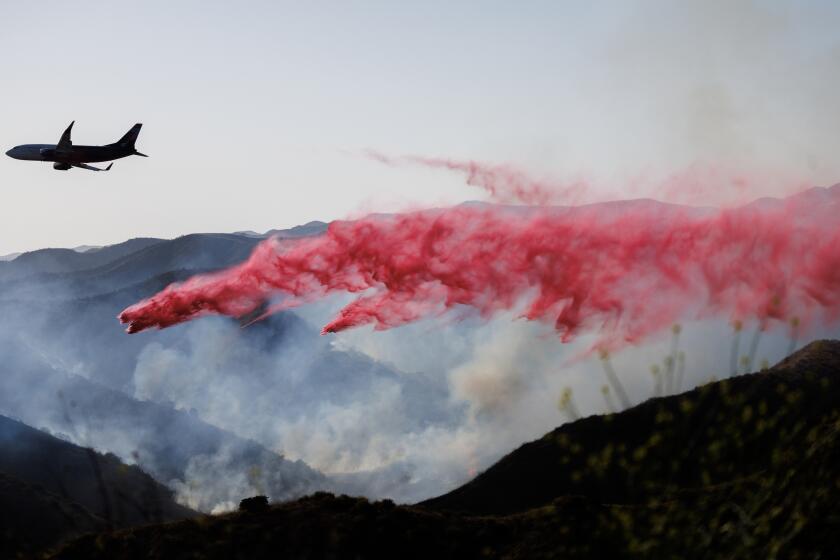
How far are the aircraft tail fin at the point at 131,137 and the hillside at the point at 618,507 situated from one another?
42.5 metres

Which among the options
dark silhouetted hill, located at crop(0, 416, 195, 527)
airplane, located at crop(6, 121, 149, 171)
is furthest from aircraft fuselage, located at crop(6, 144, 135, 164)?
dark silhouetted hill, located at crop(0, 416, 195, 527)

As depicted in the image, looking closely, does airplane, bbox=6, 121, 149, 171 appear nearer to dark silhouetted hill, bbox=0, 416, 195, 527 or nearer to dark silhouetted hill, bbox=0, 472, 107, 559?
dark silhouetted hill, bbox=0, 472, 107, 559

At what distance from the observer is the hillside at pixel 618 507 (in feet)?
117

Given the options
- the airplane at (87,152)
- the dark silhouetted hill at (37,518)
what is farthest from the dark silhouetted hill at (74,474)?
the airplane at (87,152)

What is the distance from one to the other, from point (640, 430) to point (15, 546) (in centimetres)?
5174

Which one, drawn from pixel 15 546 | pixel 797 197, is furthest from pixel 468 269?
pixel 15 546

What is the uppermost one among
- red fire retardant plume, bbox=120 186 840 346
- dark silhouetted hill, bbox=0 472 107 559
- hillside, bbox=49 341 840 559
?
red fire retardant plume, bbox=120 186 840 346

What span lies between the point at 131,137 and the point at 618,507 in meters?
57.5

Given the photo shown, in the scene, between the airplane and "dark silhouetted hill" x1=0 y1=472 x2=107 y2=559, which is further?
the airplane

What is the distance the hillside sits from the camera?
35688 millimetres

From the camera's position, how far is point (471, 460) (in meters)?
159

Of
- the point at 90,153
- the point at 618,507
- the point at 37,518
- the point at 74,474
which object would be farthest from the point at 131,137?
the point at 618,507

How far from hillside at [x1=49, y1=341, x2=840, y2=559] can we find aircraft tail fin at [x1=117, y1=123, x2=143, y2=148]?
42466 mm

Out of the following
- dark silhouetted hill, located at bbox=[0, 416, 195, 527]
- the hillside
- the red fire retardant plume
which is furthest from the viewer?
dark silhouetted hill, located at bbox=[0, 416, 195, 527]
